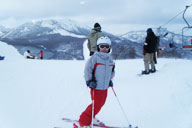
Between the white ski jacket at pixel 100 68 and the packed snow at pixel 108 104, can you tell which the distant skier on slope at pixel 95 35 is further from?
the white ski jacket at pixel 100 68

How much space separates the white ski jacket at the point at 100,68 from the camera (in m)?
3.24

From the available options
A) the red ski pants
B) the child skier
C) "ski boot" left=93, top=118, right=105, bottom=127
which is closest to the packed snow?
"ski boot" left=93, top=118, right=105, bottom=127

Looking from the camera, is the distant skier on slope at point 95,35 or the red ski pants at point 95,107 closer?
the red ski pants at point 95,107

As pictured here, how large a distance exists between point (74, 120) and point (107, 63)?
1283mm

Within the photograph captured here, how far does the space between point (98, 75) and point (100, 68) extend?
128mm

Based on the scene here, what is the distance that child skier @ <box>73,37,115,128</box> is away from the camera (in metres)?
3.24

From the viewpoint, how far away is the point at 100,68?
128 inches

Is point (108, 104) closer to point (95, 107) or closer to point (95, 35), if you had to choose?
point (95, 107)

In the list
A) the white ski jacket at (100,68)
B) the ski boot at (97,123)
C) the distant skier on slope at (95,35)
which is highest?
the distant skier on slope at (95,35)

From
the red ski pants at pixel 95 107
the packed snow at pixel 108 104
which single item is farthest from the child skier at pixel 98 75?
the packed snow at pixel 108 104

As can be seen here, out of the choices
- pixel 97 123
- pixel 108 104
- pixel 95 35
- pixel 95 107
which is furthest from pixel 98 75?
pixel 95 35

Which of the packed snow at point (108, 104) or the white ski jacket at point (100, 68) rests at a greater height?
the white ski jacket at point (100, 68)

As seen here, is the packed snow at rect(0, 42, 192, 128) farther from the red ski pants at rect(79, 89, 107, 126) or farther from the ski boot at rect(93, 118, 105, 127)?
the red ski pants at rect(79, 89, 107, 126)

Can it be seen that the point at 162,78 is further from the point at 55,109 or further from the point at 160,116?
the point at 55,109
